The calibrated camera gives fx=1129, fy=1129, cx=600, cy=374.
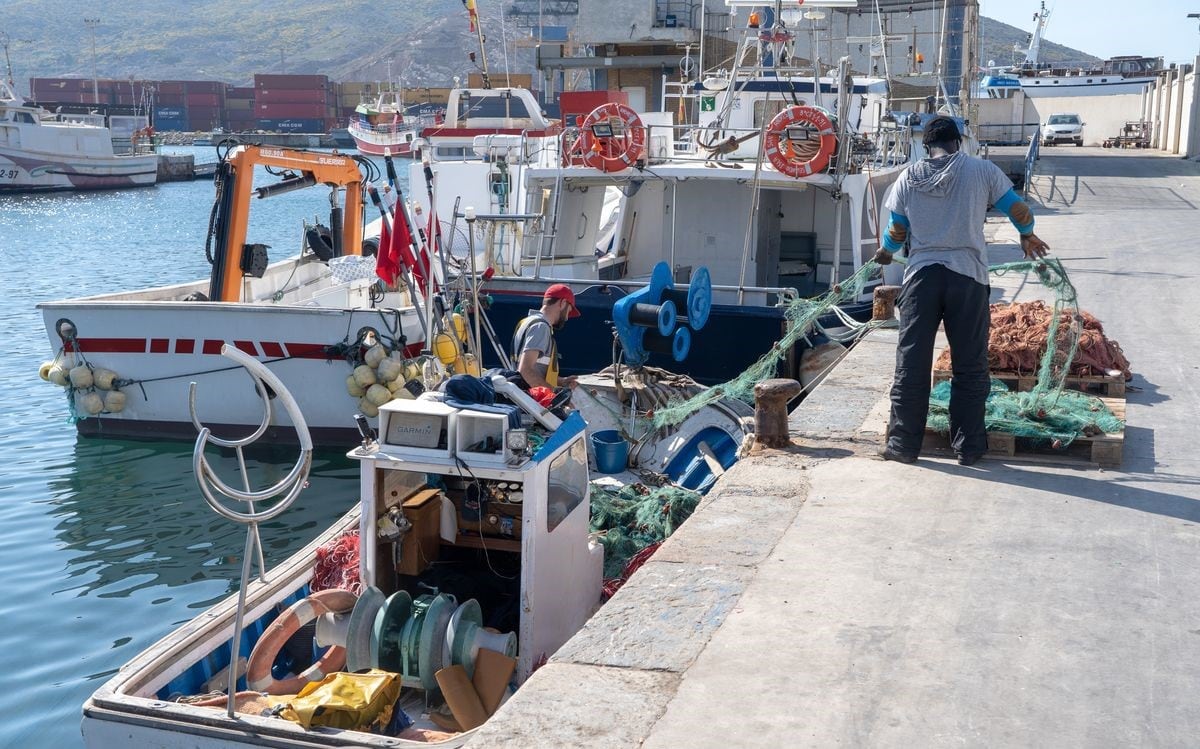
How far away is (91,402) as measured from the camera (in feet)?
38.1

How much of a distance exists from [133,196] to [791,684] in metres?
60.0

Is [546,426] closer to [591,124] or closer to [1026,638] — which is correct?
[1026,638]

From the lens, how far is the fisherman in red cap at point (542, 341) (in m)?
7.91

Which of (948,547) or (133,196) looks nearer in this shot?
(948,547)

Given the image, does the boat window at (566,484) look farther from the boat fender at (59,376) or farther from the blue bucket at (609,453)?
the boat fender at (59,376)

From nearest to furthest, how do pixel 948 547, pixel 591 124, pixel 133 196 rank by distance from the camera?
pixel 948 547 → pixel 591 124 → pixel 133 196

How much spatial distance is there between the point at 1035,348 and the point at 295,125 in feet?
373

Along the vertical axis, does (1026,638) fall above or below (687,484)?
above

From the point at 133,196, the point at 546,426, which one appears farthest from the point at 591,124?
the point at 133,196

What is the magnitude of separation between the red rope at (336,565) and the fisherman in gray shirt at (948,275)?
2.97 m

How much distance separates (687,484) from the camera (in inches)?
319

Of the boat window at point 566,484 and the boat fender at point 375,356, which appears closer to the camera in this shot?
the boat window at point 566,484

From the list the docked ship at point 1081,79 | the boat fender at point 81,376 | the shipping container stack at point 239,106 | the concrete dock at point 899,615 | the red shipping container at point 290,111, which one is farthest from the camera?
the shipping container stack at point 239,106

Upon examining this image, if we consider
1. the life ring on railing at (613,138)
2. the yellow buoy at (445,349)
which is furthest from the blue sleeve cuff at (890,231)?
the life ring on railing at (613,138)
